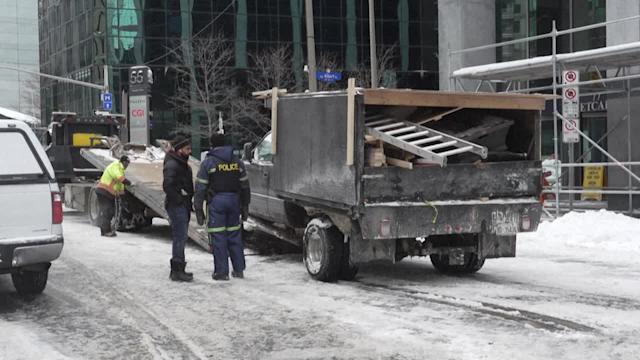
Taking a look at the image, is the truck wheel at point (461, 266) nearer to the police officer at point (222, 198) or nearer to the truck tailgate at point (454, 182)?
the truck tailgate at point (454, 182)

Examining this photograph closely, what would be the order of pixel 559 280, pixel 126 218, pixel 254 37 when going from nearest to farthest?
pixel 559 280 → pixel 126 218 → pixel 254 37

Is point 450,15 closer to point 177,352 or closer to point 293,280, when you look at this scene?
point 293,280

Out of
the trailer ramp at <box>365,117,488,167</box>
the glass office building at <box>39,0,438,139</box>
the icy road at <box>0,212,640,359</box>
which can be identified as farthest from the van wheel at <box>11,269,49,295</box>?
the glass office building at <box>39,0,438,139</box>

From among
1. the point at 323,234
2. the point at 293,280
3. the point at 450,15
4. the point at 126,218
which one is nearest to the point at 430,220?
the point at 323,234

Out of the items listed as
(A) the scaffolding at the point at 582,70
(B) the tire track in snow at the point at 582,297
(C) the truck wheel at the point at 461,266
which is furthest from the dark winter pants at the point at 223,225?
(A) the scaffolding at the point at 582,70

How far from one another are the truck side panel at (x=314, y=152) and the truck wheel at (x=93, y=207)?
7012mm

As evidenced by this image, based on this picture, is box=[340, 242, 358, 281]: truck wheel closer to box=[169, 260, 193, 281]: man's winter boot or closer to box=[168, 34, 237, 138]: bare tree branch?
box=[169, 260, 193, 281]: man's winter boot

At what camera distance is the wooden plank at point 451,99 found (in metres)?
8.47

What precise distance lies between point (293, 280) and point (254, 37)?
43.4m

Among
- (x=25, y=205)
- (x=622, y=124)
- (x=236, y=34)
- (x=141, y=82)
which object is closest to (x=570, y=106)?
(x=622, y=124)

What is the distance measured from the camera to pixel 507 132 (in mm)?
9727

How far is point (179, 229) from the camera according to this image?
9336 millimetres

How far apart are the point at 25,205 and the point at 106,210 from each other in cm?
708

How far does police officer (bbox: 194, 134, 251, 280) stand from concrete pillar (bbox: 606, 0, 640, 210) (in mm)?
10618
